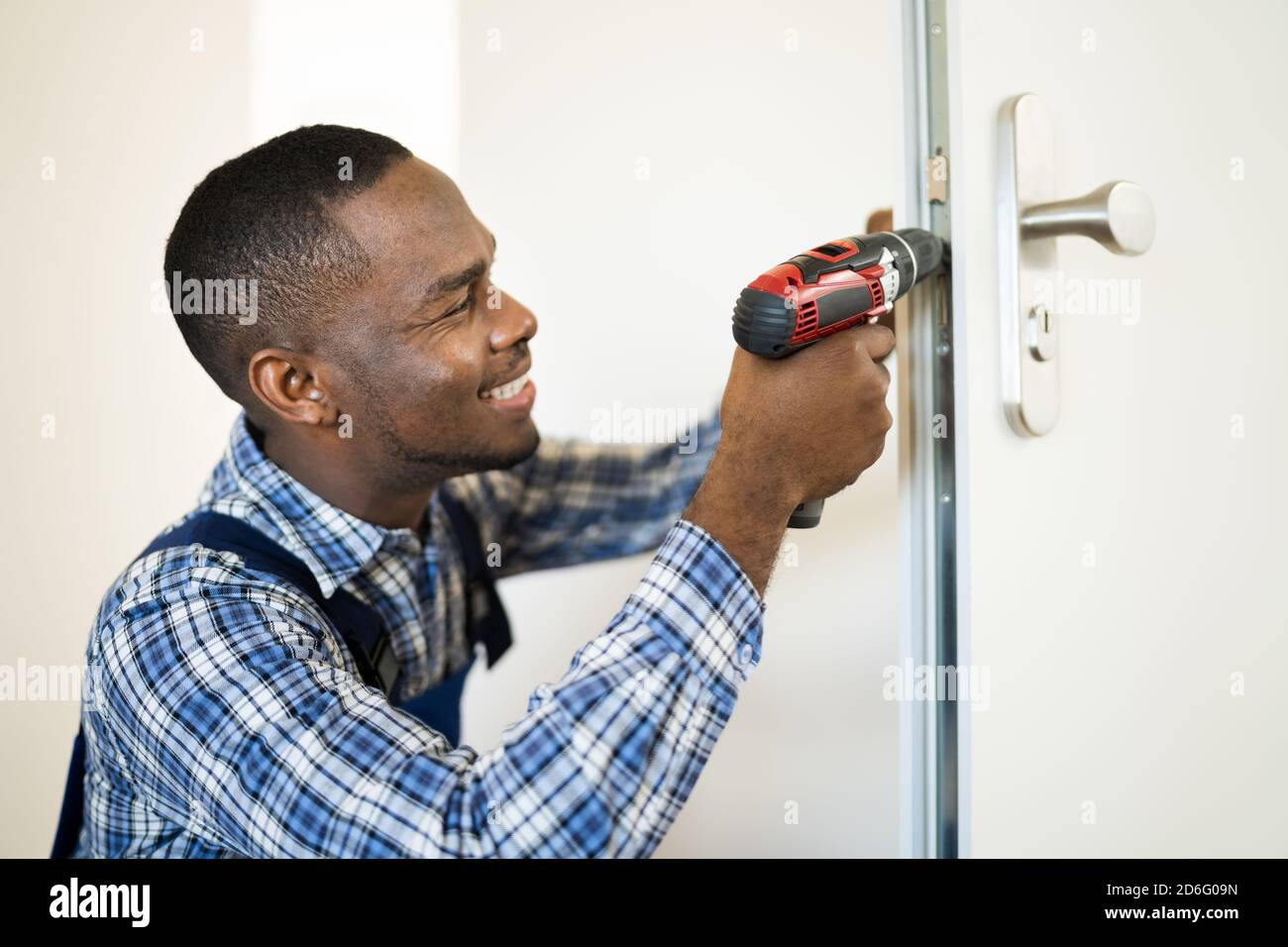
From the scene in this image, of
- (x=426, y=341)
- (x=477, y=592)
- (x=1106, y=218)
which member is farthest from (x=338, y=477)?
(x=1106, y=218)

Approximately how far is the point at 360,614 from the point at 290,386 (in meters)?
0.22

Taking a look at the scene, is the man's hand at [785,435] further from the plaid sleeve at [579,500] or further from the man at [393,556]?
the plaid sleeve at [579,500]

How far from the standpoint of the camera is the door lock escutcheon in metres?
0.61

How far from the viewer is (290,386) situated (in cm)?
86

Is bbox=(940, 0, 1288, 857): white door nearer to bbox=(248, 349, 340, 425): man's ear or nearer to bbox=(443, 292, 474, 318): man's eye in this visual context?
bbox=(443, 292, 474, 318): man's eye

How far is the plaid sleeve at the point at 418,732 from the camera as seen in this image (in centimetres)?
59

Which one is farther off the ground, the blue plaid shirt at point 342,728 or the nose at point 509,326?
the nose at point 509,326

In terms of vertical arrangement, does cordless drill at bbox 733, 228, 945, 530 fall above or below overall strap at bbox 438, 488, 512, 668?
above

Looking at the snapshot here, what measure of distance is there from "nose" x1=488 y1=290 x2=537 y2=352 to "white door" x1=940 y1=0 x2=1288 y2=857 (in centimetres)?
42

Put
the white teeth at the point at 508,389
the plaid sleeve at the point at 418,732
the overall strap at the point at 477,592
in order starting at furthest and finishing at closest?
the overall strap at the point at 477,592 → the white teeth at the point at 508,389 → the plaid sleeve at the point at 418,732

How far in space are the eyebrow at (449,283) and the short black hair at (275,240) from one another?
0.18 ft

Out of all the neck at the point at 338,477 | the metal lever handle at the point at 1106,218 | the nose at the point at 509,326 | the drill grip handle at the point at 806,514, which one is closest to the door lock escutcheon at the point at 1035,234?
the metal lever handle at the point at 1106,218

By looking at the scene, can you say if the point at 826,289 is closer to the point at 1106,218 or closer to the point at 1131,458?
the point at 1106,218

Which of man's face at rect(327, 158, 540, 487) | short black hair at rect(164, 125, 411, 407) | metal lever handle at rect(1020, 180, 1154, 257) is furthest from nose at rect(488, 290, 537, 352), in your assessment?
metal lever handle at rect(1020, 180, 1154, 257)
